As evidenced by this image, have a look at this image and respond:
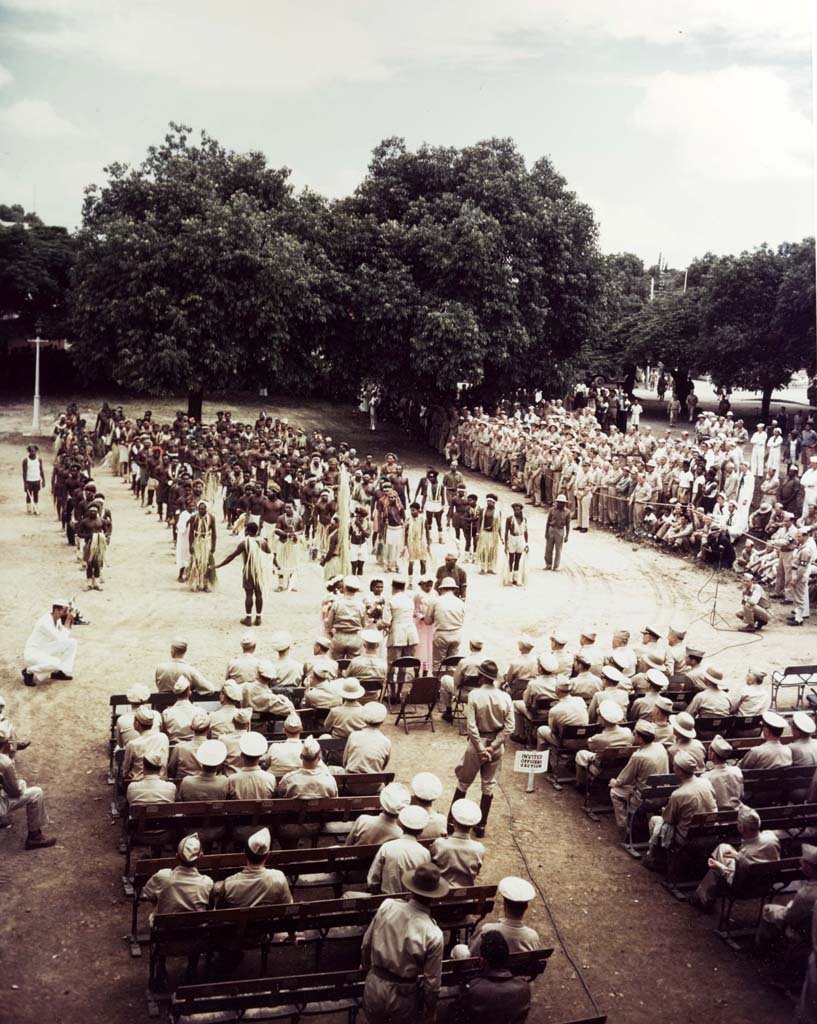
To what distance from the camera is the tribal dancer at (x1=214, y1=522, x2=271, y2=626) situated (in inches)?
474

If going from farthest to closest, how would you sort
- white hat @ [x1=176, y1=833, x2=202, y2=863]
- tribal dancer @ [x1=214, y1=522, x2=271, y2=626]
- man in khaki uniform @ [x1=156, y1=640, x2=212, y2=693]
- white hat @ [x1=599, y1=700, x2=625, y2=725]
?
tribal dancer @ [x1=214, y1=522, x2=271, y2=626], man in khaki uniform @ [x1=156, y1=640, x2=212, y2=693], white hat @ [x1=599, y1=700, x2=625, y2=725], white hat @ [x1=176, y1=833, x2=202, y2=863]

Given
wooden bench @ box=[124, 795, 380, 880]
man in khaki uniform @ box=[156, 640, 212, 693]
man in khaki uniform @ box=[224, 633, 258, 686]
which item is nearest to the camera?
wooden bench @ box=[124, 795, 380, 880]

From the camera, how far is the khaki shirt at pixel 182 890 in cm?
543

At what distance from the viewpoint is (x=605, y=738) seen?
805cm

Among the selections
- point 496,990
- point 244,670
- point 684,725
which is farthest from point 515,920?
point 244,670

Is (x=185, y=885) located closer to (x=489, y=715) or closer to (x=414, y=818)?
(x=414, y=818)

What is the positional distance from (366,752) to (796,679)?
5.75m

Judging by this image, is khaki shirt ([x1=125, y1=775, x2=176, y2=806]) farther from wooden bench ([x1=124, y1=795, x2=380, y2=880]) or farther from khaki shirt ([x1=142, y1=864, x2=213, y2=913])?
khaki shirt ([x1=142, y1=864, x2=213, y2=913])

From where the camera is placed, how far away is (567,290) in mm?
16844

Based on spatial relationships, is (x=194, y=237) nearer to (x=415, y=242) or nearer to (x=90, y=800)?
(x=415, y=242)

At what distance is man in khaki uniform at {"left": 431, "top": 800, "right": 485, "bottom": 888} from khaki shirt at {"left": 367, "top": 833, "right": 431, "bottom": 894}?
0.60 ft

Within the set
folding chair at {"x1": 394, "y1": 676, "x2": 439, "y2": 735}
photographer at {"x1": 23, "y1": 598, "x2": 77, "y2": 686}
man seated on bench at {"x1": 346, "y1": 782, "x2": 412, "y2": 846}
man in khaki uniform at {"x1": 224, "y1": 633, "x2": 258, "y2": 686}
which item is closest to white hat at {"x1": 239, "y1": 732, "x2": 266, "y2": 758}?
man seated on bench at {"x1": 346, "y1": 782, "x2": 412, "y2": 846}

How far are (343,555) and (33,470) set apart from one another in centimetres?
548

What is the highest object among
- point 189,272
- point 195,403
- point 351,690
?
point 189,272
